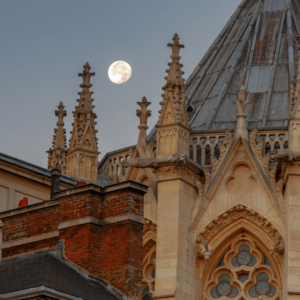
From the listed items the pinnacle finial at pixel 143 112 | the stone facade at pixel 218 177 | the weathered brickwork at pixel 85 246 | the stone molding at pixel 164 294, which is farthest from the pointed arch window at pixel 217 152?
the weathered brickwork at pixel 85 246

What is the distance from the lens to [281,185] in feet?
93.4

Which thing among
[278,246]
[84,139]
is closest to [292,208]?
[278,246]

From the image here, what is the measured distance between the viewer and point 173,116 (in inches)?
1162

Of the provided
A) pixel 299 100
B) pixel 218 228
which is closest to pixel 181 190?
pixel 218 228

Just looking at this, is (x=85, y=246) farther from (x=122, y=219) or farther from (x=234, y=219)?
(x=234, y=219)

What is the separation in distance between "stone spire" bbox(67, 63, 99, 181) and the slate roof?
14497mm

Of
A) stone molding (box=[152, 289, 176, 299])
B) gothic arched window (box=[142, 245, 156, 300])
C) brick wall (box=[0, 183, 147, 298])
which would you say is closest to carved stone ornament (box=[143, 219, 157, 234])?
gothic arched window (box=[142, 245, 156, 300])

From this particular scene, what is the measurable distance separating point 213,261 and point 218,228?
88 cm

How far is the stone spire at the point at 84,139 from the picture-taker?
3212cm

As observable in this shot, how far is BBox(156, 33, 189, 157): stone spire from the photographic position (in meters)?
29.2

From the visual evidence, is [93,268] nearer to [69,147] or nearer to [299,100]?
[299,100]

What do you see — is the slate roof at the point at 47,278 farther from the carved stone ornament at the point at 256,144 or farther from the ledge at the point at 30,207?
the carved stone ornament at the point at 256,144

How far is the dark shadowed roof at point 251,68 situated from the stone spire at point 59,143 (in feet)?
13.1

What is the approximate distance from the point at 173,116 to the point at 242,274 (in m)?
4.38
